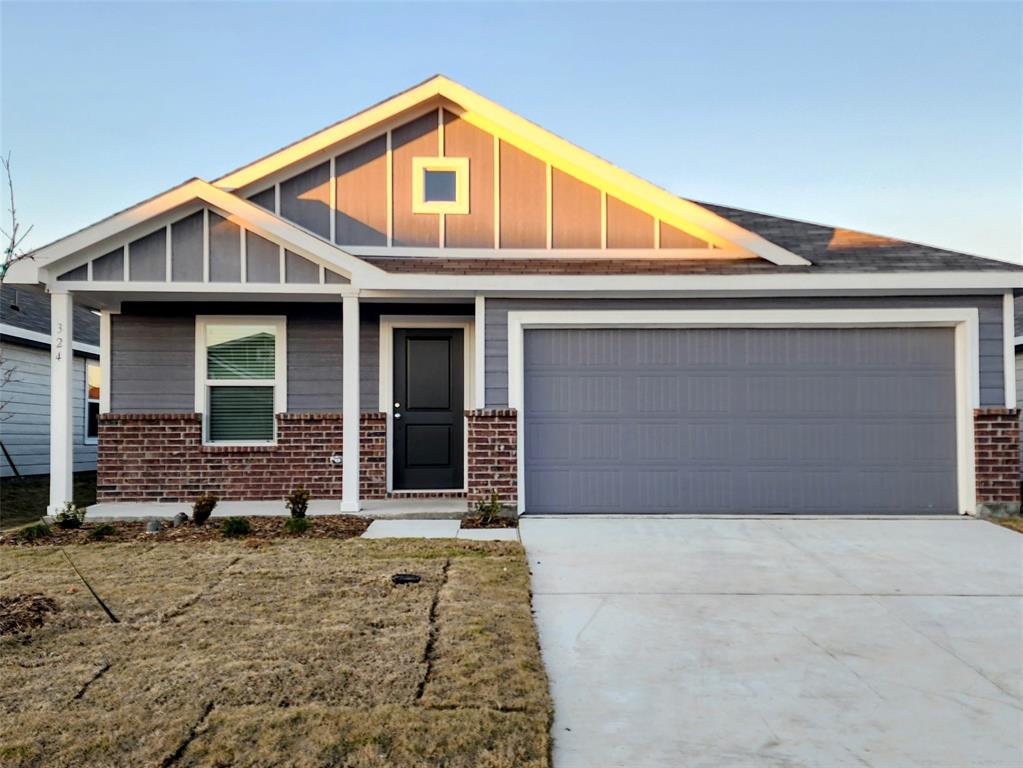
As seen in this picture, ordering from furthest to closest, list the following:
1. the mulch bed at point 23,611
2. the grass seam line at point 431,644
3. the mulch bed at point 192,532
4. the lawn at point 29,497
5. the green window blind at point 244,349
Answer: the green window blind at point 244,349
the lawn at point 29,497
the mulch bed at point 192,532
the mulch bed at point 23,611
the grass seam line at point 431,644

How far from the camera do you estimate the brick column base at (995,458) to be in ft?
27.2

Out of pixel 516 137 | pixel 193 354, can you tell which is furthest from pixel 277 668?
pixel 516 137

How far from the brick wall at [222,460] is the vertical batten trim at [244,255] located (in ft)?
6.68

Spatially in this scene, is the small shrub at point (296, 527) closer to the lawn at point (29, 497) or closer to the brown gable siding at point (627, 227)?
the lawn at point (29, 497)

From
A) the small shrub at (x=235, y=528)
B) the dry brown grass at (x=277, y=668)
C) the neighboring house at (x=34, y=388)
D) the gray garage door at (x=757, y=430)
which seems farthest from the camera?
the neighboring house at (x=34, y=388)

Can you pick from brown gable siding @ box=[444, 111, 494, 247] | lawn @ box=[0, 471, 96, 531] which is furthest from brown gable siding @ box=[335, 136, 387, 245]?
lawn @ box=[0, 471, 96, 531]

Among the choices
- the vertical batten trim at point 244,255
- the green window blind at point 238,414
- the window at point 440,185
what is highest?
the window at point 440,185

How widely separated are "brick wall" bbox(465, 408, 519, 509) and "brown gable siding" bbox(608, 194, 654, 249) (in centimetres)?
277

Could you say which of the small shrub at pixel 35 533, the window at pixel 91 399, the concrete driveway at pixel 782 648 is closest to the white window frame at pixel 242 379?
the small shrub at pixel 35 533

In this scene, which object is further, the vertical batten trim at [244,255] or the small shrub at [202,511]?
the vertical batten trim at [244,255]

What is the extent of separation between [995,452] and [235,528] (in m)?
8.31

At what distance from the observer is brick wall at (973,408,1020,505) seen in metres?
8.29

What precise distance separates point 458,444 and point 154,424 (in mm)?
3854

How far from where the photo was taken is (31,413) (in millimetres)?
13672
